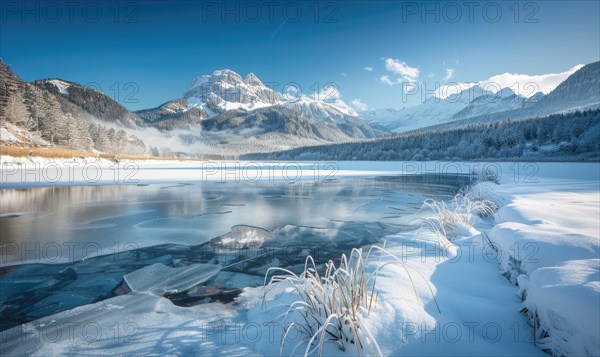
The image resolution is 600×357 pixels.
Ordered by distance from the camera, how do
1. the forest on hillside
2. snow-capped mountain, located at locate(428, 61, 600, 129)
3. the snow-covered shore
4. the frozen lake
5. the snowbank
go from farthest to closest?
snow-capped mountain, located at locate(428, 61, 600, 129) < the forest on hillside < the frozen lake < the snow-covered shore < the snowbank

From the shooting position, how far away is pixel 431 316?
7.31 ft

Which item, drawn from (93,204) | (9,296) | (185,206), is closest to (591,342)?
(9,296)

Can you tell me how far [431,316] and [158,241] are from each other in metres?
5.22

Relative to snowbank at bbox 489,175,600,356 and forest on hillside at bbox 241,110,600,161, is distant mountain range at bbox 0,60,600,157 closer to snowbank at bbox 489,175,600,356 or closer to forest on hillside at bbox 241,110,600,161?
forest on hillside at bbox 241,110,600,161

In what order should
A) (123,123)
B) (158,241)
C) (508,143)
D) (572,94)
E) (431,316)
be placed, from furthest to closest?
(123,123)
(572,94)
(508,143)
(158,241)
(431,316)

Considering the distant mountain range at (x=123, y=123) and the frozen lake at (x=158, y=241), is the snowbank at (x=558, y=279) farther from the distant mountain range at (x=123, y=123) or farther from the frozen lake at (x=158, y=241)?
the distant mountain range at (x=123, y=123)

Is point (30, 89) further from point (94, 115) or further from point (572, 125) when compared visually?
point (94, 115)

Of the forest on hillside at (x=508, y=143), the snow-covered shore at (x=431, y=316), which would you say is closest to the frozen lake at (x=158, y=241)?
the snow-covered shore at (x=431, y=316)

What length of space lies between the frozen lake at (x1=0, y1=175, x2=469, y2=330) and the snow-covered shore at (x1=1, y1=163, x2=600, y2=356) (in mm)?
411

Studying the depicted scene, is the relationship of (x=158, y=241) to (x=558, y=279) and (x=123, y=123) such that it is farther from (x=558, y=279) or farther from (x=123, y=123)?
(x=123, y=123)

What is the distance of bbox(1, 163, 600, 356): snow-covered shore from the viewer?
1832 millimetres

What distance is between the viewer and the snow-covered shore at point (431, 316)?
183 centimetres

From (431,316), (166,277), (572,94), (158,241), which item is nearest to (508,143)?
(431,316)

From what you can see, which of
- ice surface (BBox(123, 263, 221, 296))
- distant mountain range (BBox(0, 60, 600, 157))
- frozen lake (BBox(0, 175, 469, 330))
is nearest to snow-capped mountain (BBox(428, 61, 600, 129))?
distant mountain range (BBox(0, 60, 600, 157))
